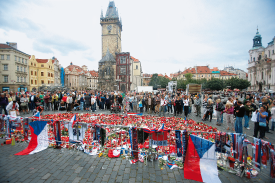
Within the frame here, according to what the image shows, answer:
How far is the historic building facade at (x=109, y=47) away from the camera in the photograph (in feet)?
183

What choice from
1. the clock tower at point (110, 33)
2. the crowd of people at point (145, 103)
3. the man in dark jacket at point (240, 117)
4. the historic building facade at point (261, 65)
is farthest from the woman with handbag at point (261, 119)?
the clock tower at point (110, 33)

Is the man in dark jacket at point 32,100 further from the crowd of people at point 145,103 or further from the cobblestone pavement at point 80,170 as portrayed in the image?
the cobblestone pavement at point 80,170

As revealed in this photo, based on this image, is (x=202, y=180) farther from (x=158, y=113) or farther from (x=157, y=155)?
(x=158, y=113)

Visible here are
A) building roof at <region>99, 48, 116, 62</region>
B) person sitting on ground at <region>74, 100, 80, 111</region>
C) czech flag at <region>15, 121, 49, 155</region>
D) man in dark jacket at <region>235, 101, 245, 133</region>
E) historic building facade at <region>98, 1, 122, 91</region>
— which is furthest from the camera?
building roof at <region>99, 48, 116, 62</region>

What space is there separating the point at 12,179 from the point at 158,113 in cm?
1169

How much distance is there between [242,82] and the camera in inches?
2296

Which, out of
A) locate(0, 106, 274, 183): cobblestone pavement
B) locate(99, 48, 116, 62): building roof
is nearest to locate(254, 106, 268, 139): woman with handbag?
locate(0, 106, 274, 183): cobblestone pavement

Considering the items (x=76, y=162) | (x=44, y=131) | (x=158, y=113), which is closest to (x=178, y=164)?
(x=76, y=162)

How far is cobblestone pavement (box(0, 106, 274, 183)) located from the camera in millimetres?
4145

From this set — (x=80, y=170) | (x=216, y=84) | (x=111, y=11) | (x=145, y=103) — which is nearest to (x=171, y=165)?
(x=80, y=170)

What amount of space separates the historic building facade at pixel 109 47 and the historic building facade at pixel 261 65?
5595 centimetres

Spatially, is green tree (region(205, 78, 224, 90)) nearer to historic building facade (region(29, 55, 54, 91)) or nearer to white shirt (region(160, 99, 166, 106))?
white shirt (region(160, 99, 166, 106))

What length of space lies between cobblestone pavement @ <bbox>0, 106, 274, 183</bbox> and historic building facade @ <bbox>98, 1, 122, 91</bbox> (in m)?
51.2

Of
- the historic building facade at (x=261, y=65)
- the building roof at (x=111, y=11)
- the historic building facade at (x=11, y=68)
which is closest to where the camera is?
the historic building facade at (x=11, y=68)
